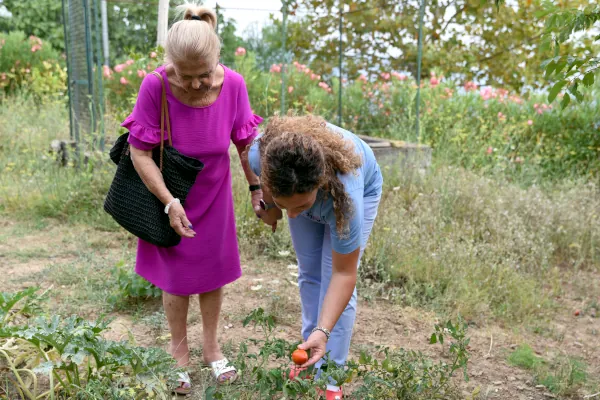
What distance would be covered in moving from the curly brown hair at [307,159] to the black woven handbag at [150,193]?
18.5 inches

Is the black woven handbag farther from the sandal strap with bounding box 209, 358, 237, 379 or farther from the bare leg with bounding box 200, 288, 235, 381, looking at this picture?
the sandal strap with bounding box 209, 358, 237, 379

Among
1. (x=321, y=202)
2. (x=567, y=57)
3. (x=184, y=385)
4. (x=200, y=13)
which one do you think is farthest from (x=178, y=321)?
(x=567, y=57)

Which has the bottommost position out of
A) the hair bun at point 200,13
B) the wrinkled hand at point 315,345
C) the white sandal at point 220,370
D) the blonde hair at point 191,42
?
the white sandal at point 220,370

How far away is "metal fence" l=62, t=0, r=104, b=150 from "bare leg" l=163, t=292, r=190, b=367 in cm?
323

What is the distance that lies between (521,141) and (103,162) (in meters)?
4.84

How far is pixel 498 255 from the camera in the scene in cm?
434

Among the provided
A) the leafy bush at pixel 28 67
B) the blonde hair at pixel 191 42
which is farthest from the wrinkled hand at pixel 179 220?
the leafy bush at pixel 28 67

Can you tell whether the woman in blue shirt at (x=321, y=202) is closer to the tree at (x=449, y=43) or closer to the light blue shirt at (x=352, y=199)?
the light blue shirt at (x=352, y=199)

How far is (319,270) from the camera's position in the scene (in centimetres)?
264

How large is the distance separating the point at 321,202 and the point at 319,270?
0.57 metres

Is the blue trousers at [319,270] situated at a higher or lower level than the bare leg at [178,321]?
higher

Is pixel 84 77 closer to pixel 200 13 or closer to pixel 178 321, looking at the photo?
pixel 200 13

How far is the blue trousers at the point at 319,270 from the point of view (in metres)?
2.47

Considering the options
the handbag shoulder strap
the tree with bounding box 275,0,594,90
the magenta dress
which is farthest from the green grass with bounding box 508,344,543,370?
the tree with bounding box 275,0,594,90
